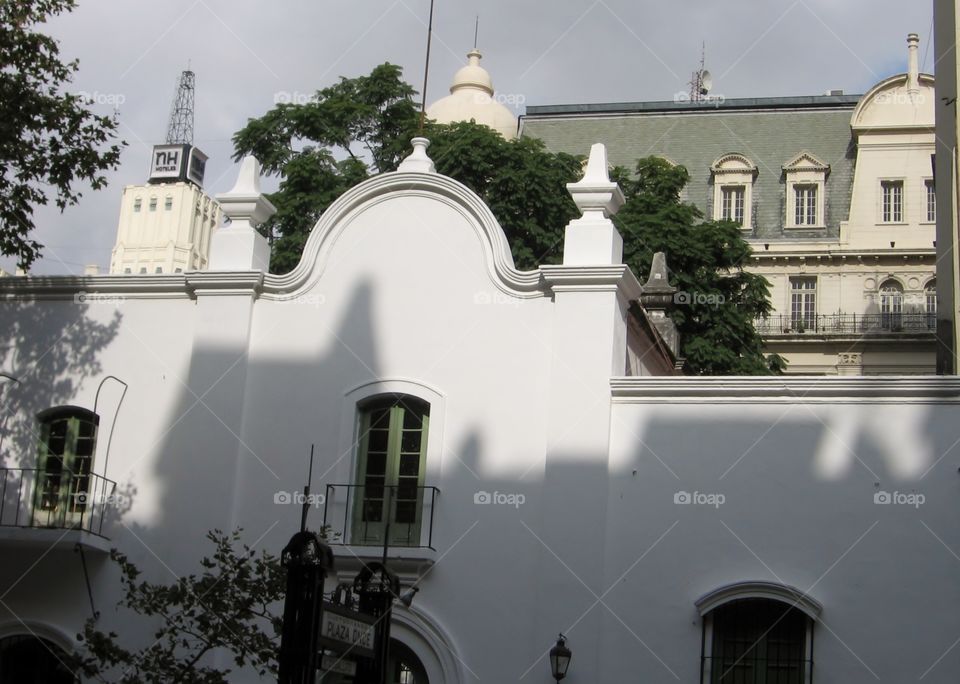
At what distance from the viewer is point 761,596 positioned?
16.4 metres

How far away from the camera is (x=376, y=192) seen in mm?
19109

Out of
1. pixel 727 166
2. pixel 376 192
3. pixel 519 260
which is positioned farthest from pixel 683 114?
pixel 376 192

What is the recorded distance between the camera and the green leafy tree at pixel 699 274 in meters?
29.8

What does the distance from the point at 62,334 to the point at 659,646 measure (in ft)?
30.2

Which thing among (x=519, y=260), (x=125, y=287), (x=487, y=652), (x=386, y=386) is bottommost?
(x=487, y=652)

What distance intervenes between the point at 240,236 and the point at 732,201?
3273cm

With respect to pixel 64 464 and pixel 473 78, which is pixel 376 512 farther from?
pixel 473 78

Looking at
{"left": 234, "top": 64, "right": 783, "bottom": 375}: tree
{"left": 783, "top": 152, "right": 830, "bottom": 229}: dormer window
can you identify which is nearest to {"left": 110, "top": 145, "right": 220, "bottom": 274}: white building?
{"left": 783, "top": 152, "right": 830, "bottom": 229}: dormer window

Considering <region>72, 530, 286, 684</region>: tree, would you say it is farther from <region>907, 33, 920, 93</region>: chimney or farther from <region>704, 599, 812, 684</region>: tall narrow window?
<region>907, 33, 920, 93</region>: chimney

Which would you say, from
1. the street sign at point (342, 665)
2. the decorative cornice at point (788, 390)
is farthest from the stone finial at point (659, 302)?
the street sign at point (342, 665)

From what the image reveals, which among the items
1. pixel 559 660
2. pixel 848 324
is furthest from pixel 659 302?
pixel 848 324

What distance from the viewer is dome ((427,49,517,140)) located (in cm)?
4534

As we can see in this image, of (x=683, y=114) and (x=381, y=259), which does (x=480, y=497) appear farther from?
(x=683, y=114)

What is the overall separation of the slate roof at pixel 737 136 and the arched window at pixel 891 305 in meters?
2.72
